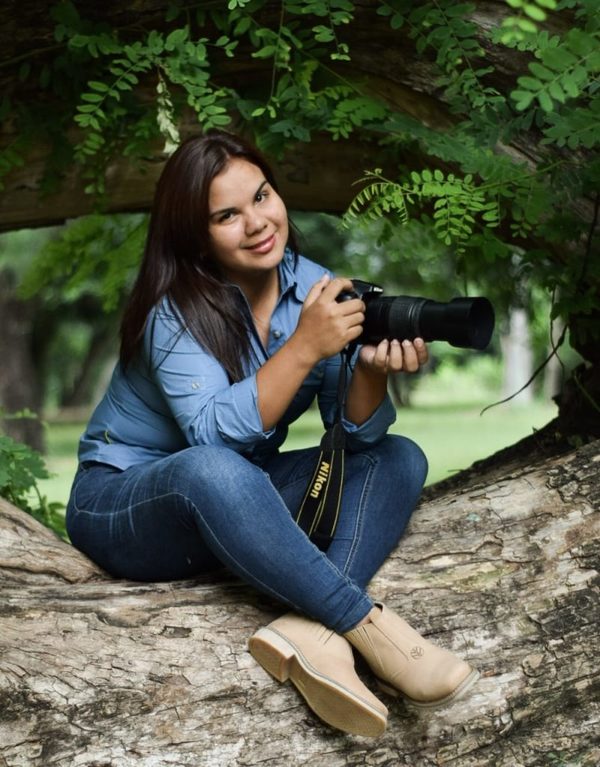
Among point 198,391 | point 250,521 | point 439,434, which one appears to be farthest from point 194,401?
point 439,434

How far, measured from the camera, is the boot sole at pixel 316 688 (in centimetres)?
250

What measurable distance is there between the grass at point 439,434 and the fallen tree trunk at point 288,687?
491 cm

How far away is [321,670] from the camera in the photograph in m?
2.52

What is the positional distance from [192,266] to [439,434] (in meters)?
12.0

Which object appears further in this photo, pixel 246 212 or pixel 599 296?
pixel 599 296

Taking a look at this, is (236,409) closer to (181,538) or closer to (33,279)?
(181,538)

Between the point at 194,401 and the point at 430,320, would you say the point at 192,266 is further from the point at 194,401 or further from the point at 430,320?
the point at 430,320

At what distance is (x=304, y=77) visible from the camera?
3416mm

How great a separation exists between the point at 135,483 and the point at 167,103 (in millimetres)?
1297

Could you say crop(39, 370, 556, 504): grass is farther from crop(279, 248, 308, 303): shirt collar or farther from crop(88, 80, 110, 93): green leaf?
crop(279, 248, 308, 303): shirt collar

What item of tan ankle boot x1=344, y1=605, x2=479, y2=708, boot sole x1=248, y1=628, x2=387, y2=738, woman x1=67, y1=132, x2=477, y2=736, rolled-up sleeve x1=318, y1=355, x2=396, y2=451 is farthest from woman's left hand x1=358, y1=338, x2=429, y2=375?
boot sole x1=248, y1=628, x2=387, y2=738

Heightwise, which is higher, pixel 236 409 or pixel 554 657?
pixel 236 409

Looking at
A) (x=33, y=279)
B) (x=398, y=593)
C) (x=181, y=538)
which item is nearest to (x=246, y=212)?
(x=181, y=538)

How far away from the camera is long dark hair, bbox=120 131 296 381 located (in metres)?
2.83
